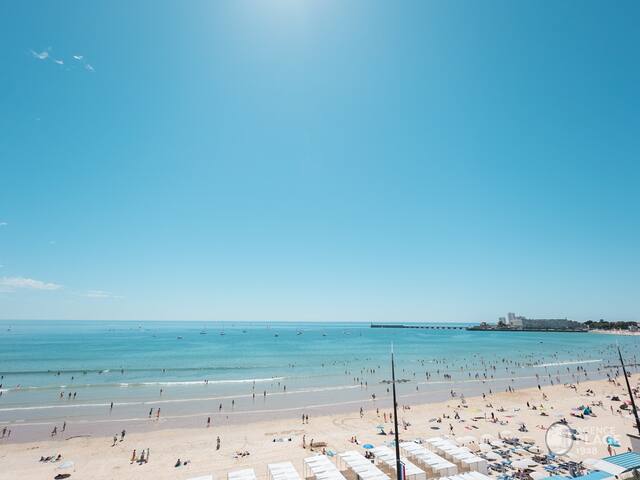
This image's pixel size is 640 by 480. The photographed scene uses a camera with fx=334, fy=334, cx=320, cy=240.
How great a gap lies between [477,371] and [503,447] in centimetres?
4660

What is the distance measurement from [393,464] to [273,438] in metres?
12.5

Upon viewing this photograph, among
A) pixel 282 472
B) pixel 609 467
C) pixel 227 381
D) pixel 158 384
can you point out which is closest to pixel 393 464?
pixel 282 472

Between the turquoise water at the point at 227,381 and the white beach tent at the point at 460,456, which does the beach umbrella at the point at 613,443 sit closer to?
the white beach tent at the point at 460,456

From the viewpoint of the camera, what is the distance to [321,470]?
18.9 metres

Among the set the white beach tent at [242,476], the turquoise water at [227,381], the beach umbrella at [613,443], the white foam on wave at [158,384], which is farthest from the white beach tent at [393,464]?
the white foam on wave at [158,384]

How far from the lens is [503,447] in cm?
2467

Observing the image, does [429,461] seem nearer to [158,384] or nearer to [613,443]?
[613,443]

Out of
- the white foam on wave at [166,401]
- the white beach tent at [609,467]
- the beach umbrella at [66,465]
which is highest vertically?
the white beach tent at [609,467]

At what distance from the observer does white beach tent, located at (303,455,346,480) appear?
18.1 meters

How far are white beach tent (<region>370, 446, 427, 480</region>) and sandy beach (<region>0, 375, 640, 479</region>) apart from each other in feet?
16.5

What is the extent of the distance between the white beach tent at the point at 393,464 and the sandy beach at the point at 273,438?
5.02 m

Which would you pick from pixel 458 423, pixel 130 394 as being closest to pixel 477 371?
pixel 458 423

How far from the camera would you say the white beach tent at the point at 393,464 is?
58.5 feet

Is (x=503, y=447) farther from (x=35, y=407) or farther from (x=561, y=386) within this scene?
(x=35, y=407)
